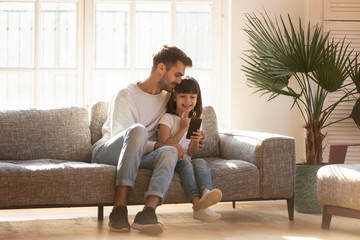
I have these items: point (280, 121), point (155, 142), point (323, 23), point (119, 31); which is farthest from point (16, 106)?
point (323, 23)

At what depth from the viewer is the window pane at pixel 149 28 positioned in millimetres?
4809

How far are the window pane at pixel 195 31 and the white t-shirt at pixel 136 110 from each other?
109 cm

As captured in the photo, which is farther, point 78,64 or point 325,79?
point 78,64

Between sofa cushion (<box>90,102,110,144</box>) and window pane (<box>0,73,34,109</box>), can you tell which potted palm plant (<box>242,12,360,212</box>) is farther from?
window pane (<box>0,73,34,109</box>)

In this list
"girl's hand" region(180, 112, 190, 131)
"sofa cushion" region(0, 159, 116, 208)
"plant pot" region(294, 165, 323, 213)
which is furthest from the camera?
"plant pot" region(294, 165, 323, 213)

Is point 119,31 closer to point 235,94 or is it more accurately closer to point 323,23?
point 235,94

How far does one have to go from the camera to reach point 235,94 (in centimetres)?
474

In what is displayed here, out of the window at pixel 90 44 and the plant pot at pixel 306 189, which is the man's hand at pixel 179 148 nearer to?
the plant pot at pixel 306 189

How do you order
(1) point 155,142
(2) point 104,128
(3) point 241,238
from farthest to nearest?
1. (2) point 104,128
2. (1) point 155,142
3. (3) point 241,238

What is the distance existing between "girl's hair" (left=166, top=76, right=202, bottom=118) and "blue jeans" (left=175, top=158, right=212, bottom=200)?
36 cm

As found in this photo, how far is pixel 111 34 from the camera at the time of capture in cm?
478

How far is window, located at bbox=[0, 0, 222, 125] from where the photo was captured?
4648 millimetres

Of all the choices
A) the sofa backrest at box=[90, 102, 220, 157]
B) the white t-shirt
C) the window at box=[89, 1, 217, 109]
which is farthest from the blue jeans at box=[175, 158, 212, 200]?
the window at box=[89, 1, 217, 109]

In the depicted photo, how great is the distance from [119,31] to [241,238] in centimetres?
210
